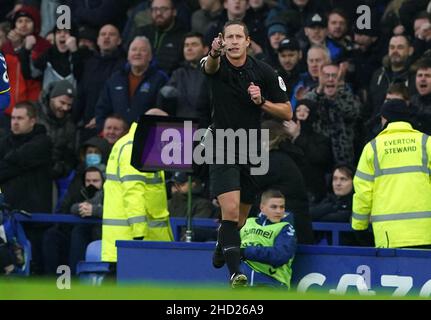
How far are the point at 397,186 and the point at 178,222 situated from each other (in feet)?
10.1

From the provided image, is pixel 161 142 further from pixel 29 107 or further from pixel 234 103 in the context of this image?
pixel 29 107

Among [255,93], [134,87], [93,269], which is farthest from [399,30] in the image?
[255,93]

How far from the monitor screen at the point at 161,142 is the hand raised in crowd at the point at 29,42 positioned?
525 centimetres

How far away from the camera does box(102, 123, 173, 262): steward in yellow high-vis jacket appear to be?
15680 millimetres

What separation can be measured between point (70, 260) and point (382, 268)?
4.70m

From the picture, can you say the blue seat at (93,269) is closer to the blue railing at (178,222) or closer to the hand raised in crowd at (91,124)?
the blue railing at (178,222)

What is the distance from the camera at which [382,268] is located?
14.1 meters

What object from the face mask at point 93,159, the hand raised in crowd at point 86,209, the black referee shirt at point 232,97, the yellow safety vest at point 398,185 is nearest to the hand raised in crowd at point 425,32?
the yellow safety vest at point 398,185

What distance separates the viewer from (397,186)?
14.6m

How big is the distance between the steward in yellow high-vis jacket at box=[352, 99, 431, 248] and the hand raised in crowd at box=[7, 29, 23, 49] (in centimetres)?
701

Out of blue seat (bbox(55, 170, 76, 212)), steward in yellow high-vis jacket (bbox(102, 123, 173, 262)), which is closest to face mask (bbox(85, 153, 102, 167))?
blue seat (bbox(55, 170, 76, 212))

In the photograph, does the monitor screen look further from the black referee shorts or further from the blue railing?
the blue railing
